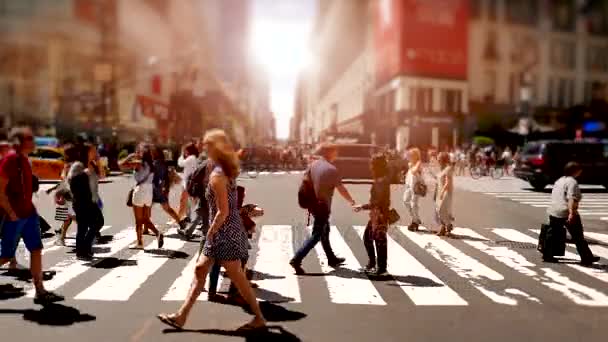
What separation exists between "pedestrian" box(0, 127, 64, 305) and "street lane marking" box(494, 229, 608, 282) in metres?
6.27

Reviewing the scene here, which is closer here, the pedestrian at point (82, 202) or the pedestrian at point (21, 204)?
the pedestrian at point (21, 204)

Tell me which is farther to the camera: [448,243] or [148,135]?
[148,135]

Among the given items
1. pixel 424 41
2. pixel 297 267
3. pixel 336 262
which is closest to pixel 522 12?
pixel 424 41

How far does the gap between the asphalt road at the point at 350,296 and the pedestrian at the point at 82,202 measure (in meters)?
0.27

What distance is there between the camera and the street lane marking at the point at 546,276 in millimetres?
6629

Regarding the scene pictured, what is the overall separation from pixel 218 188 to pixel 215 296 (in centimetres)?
197

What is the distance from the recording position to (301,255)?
7.91 meters

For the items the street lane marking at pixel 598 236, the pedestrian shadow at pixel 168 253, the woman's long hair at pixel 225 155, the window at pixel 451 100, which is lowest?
the street lane marking at pixel 598 236

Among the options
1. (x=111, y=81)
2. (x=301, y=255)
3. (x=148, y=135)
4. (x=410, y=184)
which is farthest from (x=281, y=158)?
(x=301, y=255)

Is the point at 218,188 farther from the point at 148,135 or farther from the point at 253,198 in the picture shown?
the point at 148,135

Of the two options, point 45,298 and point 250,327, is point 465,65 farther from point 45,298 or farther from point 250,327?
point 250,327

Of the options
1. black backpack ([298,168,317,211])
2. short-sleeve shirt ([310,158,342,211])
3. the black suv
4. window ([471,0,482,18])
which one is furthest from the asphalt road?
window ([471,0,482,18])

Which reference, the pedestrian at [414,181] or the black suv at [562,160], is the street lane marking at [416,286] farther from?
the black suv at [562,160]

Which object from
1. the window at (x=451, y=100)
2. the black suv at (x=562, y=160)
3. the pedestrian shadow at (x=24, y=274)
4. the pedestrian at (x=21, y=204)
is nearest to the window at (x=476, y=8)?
the window at (x=451, y=100)
